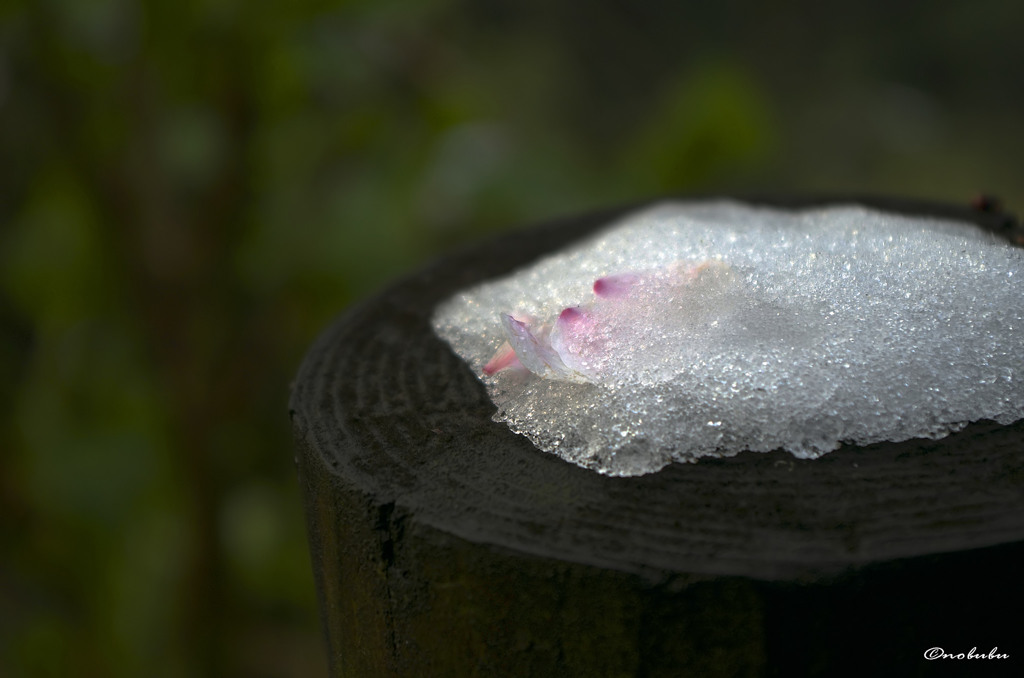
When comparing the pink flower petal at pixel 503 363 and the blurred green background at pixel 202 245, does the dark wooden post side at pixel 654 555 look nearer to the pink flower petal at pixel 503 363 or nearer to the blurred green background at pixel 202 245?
the pink flower petal at pixel 503 363

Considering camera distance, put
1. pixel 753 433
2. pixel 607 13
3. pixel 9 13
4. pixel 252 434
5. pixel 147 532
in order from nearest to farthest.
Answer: pixel 753 433 < pixel 9 13 < pixel 147 532 < pixel 252 434 < pixel 607 13

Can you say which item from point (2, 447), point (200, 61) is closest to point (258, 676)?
point (2, 447)

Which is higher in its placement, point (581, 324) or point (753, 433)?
point (581, 324)

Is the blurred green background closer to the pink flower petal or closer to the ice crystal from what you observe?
the ice crystal

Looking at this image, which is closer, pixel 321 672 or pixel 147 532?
pixel 147 532

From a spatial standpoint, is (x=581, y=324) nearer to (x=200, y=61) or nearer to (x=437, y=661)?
(x=437, y=661)

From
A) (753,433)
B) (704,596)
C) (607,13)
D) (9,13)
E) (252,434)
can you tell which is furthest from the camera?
(607,13)

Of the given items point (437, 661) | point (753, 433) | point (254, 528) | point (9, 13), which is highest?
point (9, 13)

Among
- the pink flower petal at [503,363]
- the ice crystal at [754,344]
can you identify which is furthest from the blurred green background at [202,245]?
the pink flower petal at [503,363]

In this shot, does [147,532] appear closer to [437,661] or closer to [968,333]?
[437,661]
